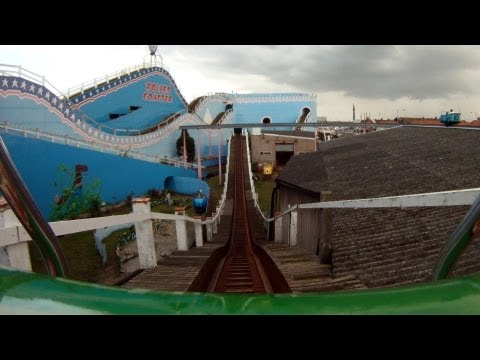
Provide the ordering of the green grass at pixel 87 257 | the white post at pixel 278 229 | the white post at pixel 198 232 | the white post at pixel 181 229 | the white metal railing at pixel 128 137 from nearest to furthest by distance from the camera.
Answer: the white post at pixel 181 229, the green grass at pixel 87 257, the white post at pixel 198 232, the white post at pixel 278 229, the white metal railing at pixel 128 137

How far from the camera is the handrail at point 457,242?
93 cm

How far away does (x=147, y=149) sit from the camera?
14.9 metres

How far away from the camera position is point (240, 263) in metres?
5.70

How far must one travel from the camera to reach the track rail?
147 inches

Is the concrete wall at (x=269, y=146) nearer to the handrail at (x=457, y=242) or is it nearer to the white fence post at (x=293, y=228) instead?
the white fence post at (x=293, y=228)

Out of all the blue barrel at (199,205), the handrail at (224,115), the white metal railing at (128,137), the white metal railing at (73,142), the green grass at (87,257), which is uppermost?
the handrail at (224,115)

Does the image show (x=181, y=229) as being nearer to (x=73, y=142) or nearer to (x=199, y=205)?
(x=73, y=142)

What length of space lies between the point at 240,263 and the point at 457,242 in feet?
16.1

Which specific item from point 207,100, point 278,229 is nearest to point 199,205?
point 278,229

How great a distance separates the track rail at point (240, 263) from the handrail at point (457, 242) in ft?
8.12

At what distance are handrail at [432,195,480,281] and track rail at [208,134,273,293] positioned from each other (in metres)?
2.48

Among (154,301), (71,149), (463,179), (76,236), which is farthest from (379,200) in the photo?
(71,149)

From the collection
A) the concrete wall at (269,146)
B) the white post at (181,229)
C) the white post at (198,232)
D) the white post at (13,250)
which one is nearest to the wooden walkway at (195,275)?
the white post at (181,229)

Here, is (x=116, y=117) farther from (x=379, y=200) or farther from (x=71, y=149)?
(x=379, y=200)
